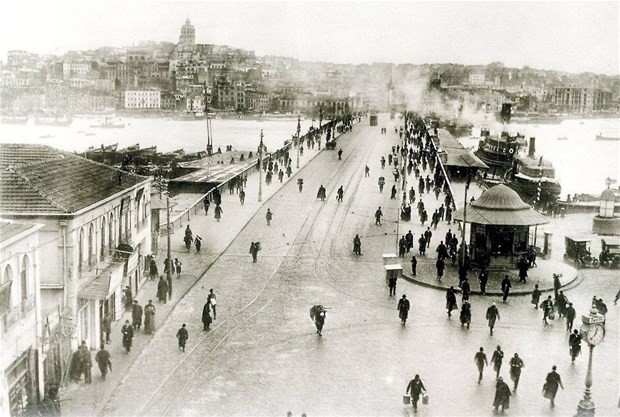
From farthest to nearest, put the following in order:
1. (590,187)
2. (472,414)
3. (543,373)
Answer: (590,187)
(543,373)
(472,414)

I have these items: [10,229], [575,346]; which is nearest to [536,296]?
[575,346]

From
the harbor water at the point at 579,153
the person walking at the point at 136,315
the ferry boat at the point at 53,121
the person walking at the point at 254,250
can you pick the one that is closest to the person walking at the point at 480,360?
the person walking at the point at 136,315

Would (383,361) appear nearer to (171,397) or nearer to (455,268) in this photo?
(171,397)

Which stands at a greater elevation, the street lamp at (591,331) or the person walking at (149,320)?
the street lamp at (591,331)

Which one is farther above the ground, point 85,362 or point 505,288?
point 505,288

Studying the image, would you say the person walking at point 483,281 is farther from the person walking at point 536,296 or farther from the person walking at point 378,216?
the person walking at point 378,216

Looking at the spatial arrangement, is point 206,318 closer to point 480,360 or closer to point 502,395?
point 480,360

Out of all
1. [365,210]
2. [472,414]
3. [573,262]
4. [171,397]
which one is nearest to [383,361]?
[472,414]
